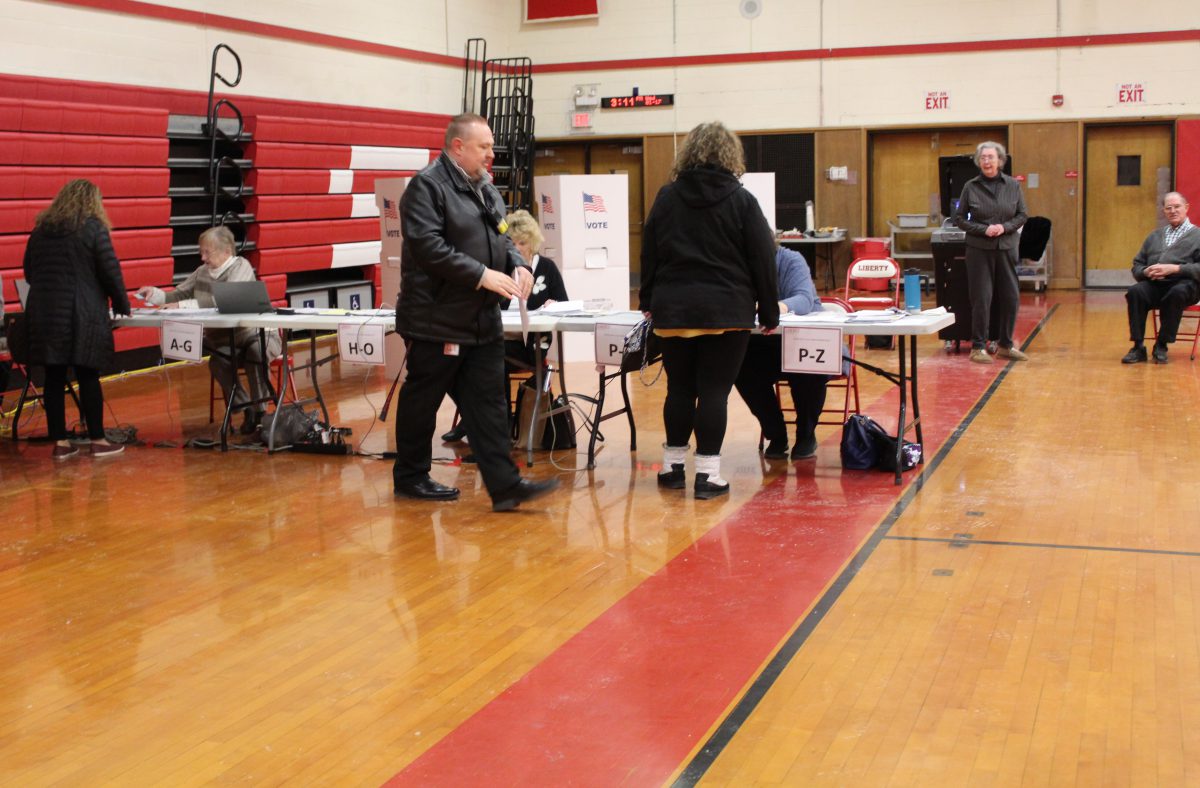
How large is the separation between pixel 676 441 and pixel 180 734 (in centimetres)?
285

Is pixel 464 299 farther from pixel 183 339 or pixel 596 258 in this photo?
pixel 596 258

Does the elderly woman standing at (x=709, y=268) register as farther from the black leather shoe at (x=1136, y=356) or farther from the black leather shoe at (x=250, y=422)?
the black leather shoe at (x=1136, y=356)

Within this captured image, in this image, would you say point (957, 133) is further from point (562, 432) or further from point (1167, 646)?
point (1167, 646)

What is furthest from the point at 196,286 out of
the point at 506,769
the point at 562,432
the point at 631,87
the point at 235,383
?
the point at 631,87

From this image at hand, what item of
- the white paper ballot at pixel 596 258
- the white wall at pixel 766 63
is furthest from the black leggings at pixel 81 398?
the white wall at pixel 766 63

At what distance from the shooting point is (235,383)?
697 centimetres

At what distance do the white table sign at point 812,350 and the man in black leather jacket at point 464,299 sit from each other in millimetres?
1134

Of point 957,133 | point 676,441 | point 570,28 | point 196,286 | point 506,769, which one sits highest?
point 570,28

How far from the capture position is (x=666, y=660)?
3.59 m

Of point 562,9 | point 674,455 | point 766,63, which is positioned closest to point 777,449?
point 674,455

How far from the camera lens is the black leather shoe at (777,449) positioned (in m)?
6.21

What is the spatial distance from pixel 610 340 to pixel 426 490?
3.53ft

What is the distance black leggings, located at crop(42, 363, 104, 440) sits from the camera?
657 cm

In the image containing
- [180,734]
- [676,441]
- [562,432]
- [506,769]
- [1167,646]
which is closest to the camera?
[506,769]
